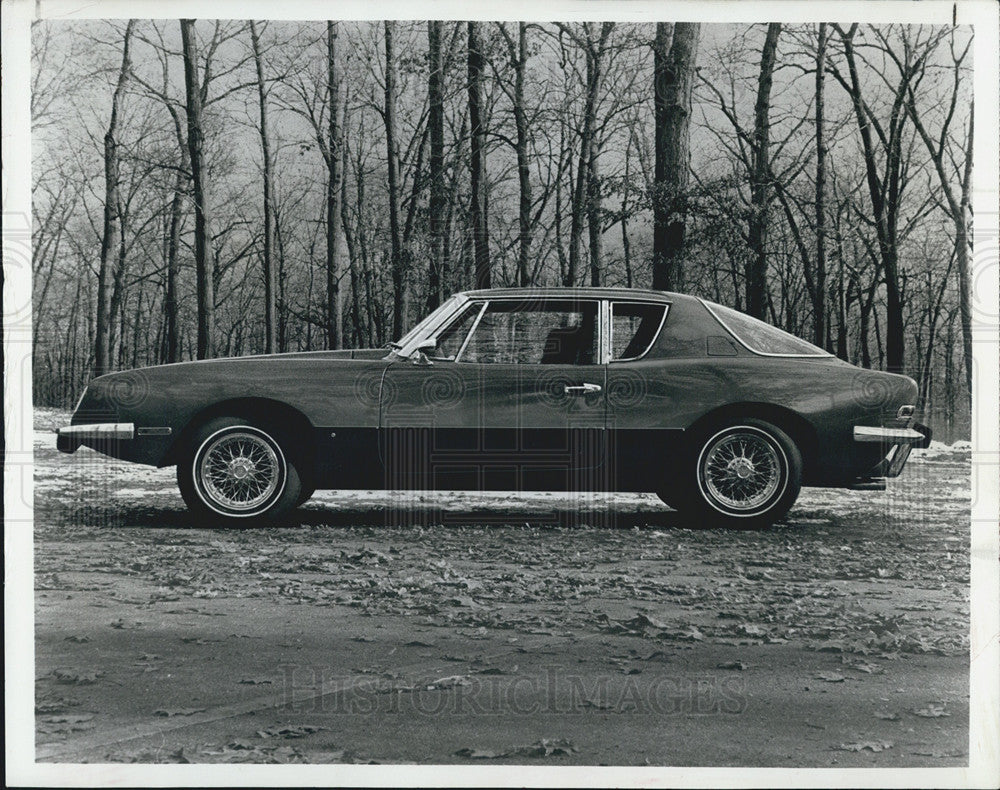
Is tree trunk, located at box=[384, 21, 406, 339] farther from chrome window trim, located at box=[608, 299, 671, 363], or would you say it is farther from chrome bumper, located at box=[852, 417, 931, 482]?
chrome bumper, located at box=[852, 417, 931, 482]

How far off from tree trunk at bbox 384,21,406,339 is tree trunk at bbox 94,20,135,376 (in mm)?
1247

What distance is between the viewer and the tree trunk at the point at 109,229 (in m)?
4.89

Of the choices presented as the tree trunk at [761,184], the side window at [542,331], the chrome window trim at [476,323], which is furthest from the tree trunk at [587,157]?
the tree trunk at [761,184]

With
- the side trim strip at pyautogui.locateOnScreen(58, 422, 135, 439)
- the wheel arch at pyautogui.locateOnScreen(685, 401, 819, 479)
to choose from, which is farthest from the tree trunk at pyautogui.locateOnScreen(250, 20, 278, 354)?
the wheel arch at pyautogui.locateOnScreen(685, 401, 819, 479)

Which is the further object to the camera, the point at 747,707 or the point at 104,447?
the point at 104,447

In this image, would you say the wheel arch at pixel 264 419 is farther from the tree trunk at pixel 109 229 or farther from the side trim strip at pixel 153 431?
the tree trunk at pixel 109 229

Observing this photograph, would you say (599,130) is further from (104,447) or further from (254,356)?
(104,447)

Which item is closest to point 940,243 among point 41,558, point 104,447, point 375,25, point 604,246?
point 604,246

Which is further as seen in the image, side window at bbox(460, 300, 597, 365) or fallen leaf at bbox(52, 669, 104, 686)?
side window at bbox(460, 300, 597, 365)

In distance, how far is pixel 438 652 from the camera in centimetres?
445

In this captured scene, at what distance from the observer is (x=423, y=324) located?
203 inches

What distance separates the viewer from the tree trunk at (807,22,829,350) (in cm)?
502

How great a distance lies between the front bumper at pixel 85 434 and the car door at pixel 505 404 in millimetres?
1267

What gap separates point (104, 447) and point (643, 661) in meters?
2.71
